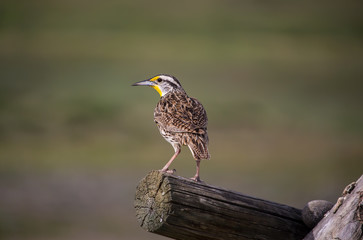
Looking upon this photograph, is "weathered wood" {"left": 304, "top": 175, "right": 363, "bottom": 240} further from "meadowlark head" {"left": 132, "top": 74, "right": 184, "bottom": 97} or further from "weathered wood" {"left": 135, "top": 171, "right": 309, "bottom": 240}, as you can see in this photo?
"meadowlark head" {"left": 132, "top": 74, "right": 184, "bottom": 97}

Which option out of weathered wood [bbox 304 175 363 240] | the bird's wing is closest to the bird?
the bird's wing

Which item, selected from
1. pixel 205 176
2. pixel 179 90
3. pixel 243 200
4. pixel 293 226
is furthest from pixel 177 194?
pixel 205 176

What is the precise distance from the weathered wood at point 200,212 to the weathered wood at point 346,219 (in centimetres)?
26

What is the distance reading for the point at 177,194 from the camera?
10.9 feet

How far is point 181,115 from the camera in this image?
4.55m

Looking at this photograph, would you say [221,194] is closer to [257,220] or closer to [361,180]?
[257,220]

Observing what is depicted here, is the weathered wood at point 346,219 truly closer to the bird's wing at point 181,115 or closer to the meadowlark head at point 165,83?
the bird's wing at point 181,115

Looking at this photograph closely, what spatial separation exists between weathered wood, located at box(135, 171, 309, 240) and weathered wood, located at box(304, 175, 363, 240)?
26 cm

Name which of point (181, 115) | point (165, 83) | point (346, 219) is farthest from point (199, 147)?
point (165, 83)

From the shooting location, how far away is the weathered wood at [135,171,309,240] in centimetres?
332

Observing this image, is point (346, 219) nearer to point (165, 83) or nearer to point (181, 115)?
point (181, 115)

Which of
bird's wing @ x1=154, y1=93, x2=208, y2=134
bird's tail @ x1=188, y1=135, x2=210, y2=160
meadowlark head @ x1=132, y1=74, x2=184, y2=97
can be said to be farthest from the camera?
meadowlark head @ x1=132, y1=74, x2=184, y2=97

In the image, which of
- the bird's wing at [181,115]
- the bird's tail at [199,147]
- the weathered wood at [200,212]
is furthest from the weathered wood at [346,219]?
the bird's wing at [181,115]

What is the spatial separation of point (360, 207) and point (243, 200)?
1.72 feet
